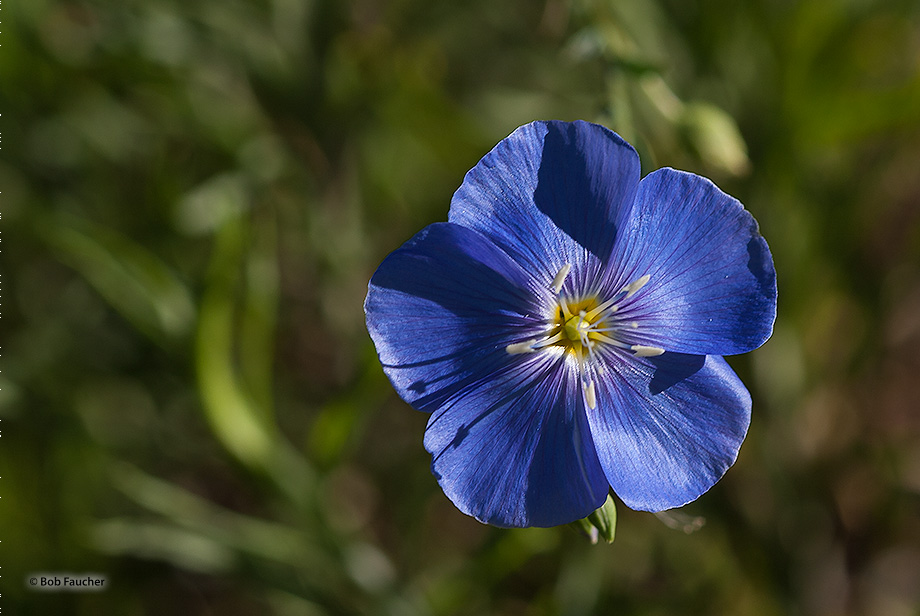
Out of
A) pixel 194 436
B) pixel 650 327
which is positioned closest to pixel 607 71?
pixel 650 327

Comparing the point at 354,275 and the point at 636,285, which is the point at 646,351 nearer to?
the point at 636,285

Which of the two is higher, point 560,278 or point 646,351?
point 560,278

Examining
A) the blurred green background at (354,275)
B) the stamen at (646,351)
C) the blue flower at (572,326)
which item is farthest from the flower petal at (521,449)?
the blurred green background at (354,275)

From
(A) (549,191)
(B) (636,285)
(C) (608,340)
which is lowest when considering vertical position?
(C) (608,340)

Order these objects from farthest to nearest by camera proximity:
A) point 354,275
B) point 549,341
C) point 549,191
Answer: point 354,275
point 549,341
point 549,191

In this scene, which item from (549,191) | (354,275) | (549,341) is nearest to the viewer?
(549,191)

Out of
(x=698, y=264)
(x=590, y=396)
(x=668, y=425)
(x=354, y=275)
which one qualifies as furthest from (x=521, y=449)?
(x=354, y=275)
